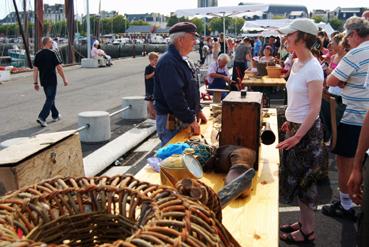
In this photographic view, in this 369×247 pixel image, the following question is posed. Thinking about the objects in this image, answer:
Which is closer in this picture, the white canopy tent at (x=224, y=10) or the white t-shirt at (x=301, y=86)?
the white t-shirt at (x=301, y=86)

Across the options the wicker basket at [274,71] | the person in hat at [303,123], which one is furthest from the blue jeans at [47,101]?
the person in hat at [303,123]

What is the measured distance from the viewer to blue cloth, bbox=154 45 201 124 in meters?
3.47

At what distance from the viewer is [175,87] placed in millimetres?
3455

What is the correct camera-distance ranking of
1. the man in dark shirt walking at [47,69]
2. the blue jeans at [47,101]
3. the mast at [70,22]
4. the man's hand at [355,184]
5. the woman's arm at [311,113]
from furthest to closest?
the mast at [70,22] → the blue jeans at [47,101] → the man in dark shirt walking at [47,69] → the woman's arm at [311,113] → the man's hand at [355,184]

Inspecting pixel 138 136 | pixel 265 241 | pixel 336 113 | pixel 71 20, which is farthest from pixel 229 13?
pixel 71 20

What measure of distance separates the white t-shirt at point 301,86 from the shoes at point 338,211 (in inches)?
59.2

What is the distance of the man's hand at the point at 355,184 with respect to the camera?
8.32 feet

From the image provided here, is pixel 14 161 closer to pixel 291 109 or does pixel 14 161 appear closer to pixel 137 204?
pixel 137 204

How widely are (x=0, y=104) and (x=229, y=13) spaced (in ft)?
27.2

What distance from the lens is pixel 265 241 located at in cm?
192

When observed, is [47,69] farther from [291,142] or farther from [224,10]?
[224,10]

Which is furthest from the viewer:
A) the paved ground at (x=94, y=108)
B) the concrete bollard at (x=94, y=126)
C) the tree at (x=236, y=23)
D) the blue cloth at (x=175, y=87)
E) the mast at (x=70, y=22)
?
the tree at (x=236, y=23)

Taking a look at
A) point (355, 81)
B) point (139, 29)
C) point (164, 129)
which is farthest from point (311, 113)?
point (139, 29)

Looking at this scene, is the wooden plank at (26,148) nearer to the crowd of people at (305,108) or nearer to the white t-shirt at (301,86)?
the crowd of people at (305,108)
